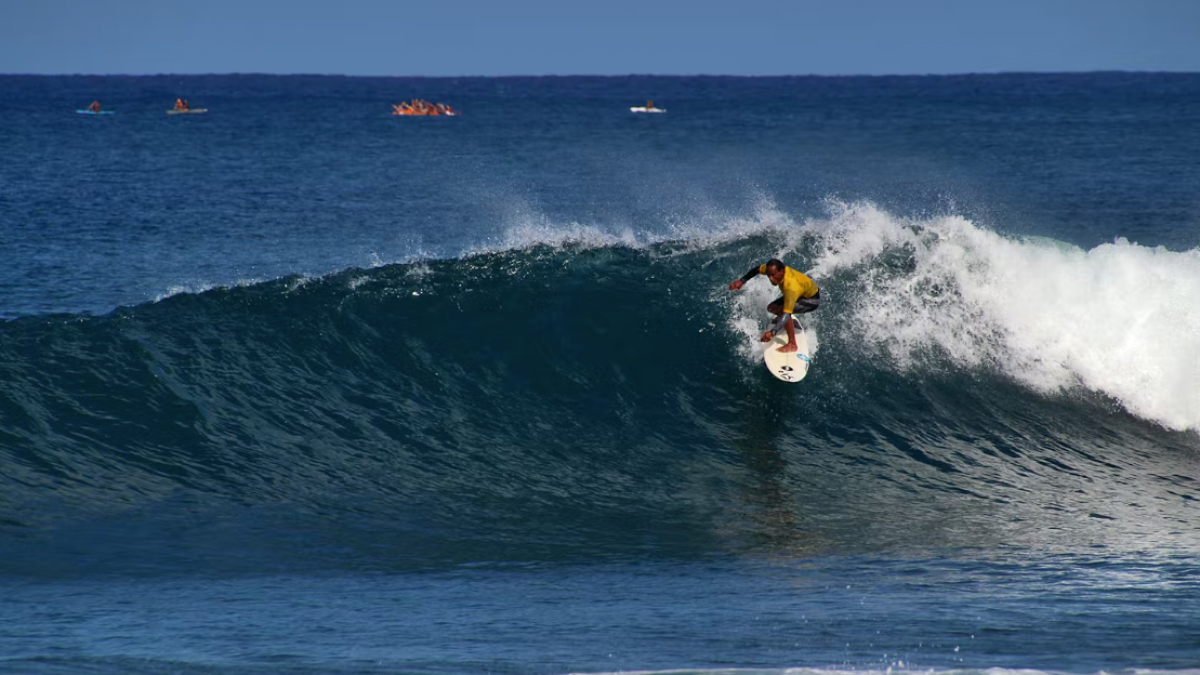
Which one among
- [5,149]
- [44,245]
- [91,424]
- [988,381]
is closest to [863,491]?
[988,381]

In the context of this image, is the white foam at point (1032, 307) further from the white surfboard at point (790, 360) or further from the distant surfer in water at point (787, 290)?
the distant surfer in water at point (787, 290)

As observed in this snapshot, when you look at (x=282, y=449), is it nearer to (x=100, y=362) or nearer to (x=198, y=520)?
(x=198, y=520)

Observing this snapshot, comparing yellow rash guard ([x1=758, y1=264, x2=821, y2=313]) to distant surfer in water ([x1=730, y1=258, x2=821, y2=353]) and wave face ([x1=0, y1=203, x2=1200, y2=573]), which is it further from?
wave face ([x1=0, y1=203, x2=1200, y2=573])

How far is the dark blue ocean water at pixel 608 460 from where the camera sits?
7.98 meters

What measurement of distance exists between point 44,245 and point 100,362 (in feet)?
43.6

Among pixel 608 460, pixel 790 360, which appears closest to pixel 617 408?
pixel 608 460

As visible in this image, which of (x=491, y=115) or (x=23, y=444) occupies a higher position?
(x=491, y=115)

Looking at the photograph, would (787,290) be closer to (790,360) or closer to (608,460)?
(790,360)

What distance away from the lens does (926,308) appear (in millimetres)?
15047

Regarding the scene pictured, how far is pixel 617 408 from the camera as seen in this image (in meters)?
13.6

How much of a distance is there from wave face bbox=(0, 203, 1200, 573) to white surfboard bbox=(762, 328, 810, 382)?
0.45 meters

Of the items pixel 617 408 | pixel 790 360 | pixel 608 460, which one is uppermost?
pixel 790 360

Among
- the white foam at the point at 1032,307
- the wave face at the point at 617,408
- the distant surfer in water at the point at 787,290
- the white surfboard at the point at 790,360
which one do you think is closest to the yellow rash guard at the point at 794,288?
the distant surfer in water at the point at 787,290

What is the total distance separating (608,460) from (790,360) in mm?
2329
